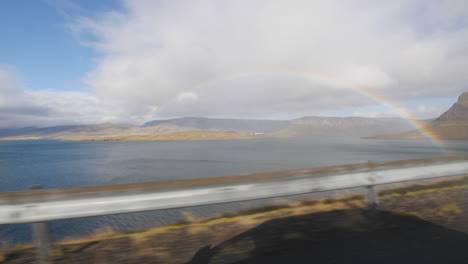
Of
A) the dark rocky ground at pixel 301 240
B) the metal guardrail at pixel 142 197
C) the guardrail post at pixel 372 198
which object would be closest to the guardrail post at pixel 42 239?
the metal guardrail at pixel 142 197

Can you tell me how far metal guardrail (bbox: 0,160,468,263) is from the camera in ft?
11.2

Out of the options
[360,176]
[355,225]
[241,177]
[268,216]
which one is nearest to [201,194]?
[241,177]

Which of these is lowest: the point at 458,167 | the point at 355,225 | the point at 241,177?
the point at 355,225

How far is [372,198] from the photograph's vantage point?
543cm

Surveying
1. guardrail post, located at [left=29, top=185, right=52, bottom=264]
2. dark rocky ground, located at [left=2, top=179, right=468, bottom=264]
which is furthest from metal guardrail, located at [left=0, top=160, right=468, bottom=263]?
dark rocky ground, located at [left=2, top=179, right=468, bottom=264]

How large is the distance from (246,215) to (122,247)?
236 centimetres

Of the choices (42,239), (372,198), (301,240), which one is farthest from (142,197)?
(372,198)

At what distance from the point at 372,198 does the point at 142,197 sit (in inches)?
178

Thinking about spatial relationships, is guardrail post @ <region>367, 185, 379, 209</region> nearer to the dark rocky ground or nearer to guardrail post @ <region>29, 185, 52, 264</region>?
the dark rocky ground

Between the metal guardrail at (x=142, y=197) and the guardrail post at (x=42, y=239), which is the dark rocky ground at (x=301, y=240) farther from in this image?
the metal guardrail at (x=142, y=197)

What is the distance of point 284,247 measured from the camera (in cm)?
385

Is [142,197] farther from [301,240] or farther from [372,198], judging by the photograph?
[372,198]

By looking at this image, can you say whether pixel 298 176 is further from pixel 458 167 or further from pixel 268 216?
pixel 458 167

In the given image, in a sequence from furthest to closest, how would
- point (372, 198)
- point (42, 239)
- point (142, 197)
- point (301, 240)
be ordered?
point (372, 198) < point (301, 240) < point (142, 197) < point (42, 239)
